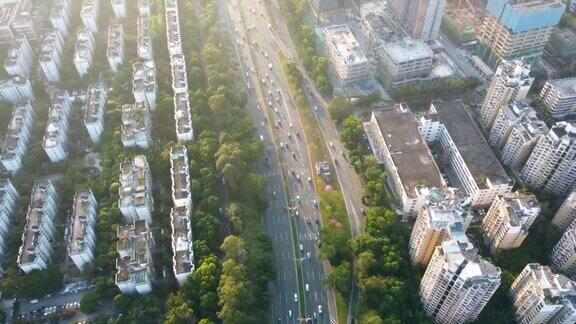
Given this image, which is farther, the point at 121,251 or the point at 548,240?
the point at 548,240

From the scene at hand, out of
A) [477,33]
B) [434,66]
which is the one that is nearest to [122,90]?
[434,66]

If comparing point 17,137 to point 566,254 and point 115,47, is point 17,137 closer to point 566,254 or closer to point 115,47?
point 115,47

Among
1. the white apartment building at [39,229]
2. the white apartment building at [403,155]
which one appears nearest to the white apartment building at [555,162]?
the white apartment building at [403,155]

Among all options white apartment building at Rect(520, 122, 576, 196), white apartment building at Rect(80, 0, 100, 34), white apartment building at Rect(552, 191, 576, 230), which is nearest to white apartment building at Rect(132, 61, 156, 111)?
white apartment building at Rect(80, 0, 100, 34)

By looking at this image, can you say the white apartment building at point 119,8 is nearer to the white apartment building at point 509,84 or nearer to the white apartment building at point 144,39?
the white apartment building at point 144,39

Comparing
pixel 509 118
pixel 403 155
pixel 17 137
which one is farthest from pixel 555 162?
pixel 17 137

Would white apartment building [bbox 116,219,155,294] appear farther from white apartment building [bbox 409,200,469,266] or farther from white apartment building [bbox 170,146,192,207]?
white apartment building [bbox 409,200,469,266]

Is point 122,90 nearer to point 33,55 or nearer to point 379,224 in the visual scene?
point 33,55
